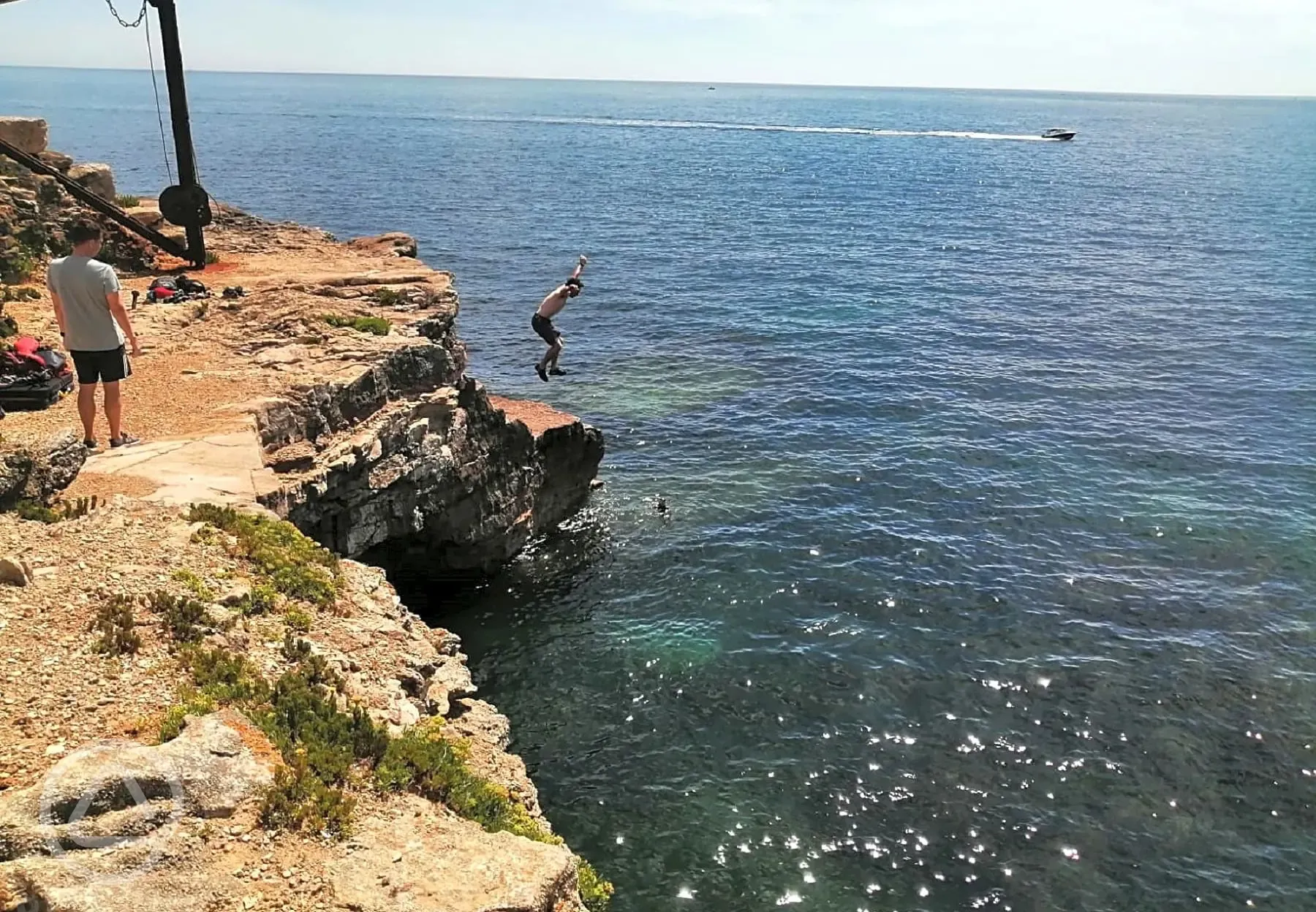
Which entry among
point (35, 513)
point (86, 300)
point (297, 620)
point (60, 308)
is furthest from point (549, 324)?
point (297, 620)

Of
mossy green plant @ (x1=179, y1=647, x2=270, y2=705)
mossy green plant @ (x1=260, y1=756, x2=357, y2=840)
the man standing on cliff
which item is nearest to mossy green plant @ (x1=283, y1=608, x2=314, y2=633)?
mossy green plant @ (x1=179, y1=647, x2=270, y2=705)

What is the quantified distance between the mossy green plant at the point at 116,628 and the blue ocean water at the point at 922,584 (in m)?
9.50

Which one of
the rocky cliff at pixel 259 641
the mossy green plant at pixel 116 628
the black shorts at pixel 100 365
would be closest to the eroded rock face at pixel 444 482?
the rocky cliff at pixel 259 641

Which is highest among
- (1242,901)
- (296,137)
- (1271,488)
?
(296,137)

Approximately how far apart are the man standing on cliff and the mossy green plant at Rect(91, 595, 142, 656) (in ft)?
20.4

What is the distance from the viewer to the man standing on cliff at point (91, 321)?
1652 centimetres

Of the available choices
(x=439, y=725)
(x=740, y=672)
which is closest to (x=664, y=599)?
(x=740, y=672)

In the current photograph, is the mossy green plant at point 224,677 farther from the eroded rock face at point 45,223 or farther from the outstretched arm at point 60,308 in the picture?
the eroded rock face at point 45,223

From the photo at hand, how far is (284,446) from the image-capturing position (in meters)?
20.2

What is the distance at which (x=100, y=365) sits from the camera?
17.3 metres

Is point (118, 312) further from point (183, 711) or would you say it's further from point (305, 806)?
point (305, 806)

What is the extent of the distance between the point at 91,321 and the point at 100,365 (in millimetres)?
798

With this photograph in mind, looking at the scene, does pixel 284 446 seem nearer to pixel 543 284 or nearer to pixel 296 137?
pixel 543 284

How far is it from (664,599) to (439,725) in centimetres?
1378
